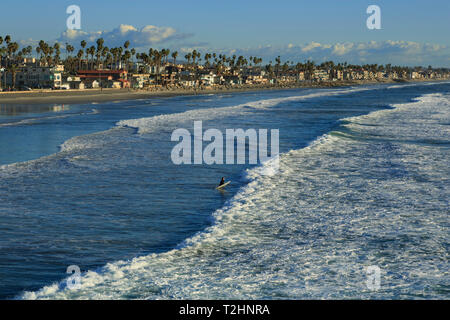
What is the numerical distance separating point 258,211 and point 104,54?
184 m

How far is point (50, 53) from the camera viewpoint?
6762 inches

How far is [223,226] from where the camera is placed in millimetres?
13000

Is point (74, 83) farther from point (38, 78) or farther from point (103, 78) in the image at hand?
point (38, 78)

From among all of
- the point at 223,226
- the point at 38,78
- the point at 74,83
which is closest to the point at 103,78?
the point at 74,83

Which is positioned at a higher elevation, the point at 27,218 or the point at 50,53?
the point at 50,53

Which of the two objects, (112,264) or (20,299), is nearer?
(20,299)

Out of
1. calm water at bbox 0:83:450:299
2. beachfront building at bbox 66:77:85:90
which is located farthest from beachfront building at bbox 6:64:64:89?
calm water at bbox 0:83:450:299

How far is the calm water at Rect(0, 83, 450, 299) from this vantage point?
9.42 meters

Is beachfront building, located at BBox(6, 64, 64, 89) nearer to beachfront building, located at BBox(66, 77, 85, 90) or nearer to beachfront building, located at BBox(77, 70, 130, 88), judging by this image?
beachfront building, located at BBox(66, 77, 85, 90)

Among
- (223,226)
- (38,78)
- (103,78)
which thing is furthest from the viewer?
(103,78)

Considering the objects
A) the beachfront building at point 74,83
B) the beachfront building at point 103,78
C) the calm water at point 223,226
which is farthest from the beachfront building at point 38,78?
the calm water at point 223,226

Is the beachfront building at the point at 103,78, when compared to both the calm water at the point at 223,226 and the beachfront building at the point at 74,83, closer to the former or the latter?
the beachfront building at the point at 74,83
